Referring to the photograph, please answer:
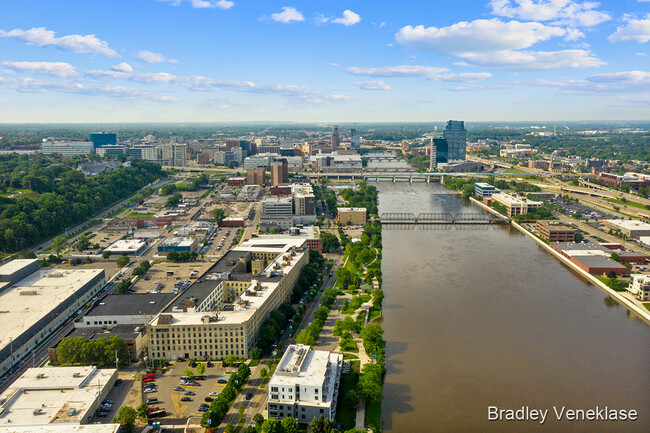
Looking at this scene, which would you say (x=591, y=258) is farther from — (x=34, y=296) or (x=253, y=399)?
(x=34, y=296)

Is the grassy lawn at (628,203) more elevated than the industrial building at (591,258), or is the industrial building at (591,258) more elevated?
the grassy lawn at (628,203)

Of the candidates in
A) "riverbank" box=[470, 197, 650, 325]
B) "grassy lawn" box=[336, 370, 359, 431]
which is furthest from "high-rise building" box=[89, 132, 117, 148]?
"grassy lawn" box=[336, 370, 359, 431]

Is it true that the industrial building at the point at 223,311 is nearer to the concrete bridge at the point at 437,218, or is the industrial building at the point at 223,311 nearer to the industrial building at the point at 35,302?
the industrial building at the point at 35,302

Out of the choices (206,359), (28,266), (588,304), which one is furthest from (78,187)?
(588,304)

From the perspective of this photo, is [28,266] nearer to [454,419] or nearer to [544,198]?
[454,419]

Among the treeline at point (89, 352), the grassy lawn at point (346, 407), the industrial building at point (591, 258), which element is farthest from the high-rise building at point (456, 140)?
the treeline at point (89, 352)

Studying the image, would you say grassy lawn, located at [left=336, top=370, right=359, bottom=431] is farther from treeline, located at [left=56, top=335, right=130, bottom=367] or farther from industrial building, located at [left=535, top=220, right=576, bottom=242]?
industrial building, located at [left=535, top=220, right=576, bottom=242]
